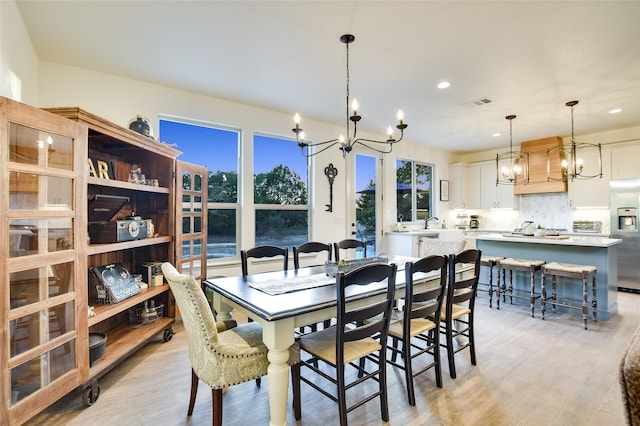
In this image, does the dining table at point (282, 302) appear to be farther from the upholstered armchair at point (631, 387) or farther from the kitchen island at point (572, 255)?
the kitchen island at point (572, 255)

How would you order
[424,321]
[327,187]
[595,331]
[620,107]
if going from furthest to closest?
[327,187]
[620,107]
[595,331]
[424,321]

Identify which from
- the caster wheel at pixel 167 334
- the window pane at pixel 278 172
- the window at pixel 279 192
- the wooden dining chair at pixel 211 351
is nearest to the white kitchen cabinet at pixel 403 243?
the window at pixel 279 192

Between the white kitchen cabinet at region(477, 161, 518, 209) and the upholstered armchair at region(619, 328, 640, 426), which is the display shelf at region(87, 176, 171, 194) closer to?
the upholstered armchair at region(619, 328, 640, 426)

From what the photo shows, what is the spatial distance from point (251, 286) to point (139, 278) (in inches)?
57.9

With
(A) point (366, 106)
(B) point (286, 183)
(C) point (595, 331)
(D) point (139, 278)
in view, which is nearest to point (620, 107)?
(C) point (595, 331)

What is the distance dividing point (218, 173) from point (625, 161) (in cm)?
676

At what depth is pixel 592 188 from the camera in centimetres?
586

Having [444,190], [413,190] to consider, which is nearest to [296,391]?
[413,190]

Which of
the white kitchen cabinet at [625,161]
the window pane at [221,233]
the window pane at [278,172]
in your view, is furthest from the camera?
the white kitchen cabinet at [625,161]

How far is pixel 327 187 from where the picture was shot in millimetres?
5262

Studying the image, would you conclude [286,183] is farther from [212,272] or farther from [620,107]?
[620,107]

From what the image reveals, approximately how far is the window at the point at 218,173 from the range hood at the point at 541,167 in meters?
5.81

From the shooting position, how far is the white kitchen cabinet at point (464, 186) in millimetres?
7516

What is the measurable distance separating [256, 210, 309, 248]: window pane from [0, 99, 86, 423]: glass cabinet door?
8.85 ft
